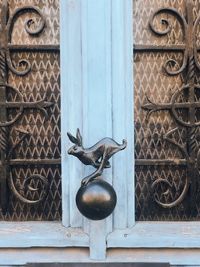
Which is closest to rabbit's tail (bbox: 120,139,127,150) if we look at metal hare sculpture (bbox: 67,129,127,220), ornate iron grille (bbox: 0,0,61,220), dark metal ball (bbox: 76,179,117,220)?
metal hare sculpture (bbox: 67,129,127,220)

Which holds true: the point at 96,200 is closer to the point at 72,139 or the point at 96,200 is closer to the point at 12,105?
the point at 72,139

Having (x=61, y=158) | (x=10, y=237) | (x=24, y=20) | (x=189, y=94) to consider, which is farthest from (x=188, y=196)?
(x=24, y=20)

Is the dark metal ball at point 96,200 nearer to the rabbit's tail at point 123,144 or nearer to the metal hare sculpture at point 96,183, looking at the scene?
the metal hare sculpture at point 96,183

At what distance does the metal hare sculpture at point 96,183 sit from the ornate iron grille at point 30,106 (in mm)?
211

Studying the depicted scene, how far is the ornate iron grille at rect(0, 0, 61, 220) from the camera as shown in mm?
1489

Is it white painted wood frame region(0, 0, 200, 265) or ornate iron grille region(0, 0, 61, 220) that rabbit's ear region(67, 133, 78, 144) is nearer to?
white painted wood frame region(0, 0, 200, 265)

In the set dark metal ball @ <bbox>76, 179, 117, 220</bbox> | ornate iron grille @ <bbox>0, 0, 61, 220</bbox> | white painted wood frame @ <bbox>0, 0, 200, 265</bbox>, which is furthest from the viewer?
ornate iron grille @ <bbox>0, 0, 61, 220</bbox>

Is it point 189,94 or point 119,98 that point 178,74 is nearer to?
point 189,94

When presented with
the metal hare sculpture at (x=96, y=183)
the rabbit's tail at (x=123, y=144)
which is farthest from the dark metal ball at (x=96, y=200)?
the rabbit's tail at (x=123, y=144)

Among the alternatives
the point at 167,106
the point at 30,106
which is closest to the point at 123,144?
the point at 167,106

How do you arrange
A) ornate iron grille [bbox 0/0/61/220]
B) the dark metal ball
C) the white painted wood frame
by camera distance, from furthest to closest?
ornate iron grille [bbox 0/0/61/220]
the white painted wood frame
the dark metal ball

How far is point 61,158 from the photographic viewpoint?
4.80 feet

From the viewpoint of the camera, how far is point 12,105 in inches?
58.4

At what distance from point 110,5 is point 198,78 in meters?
0.38
